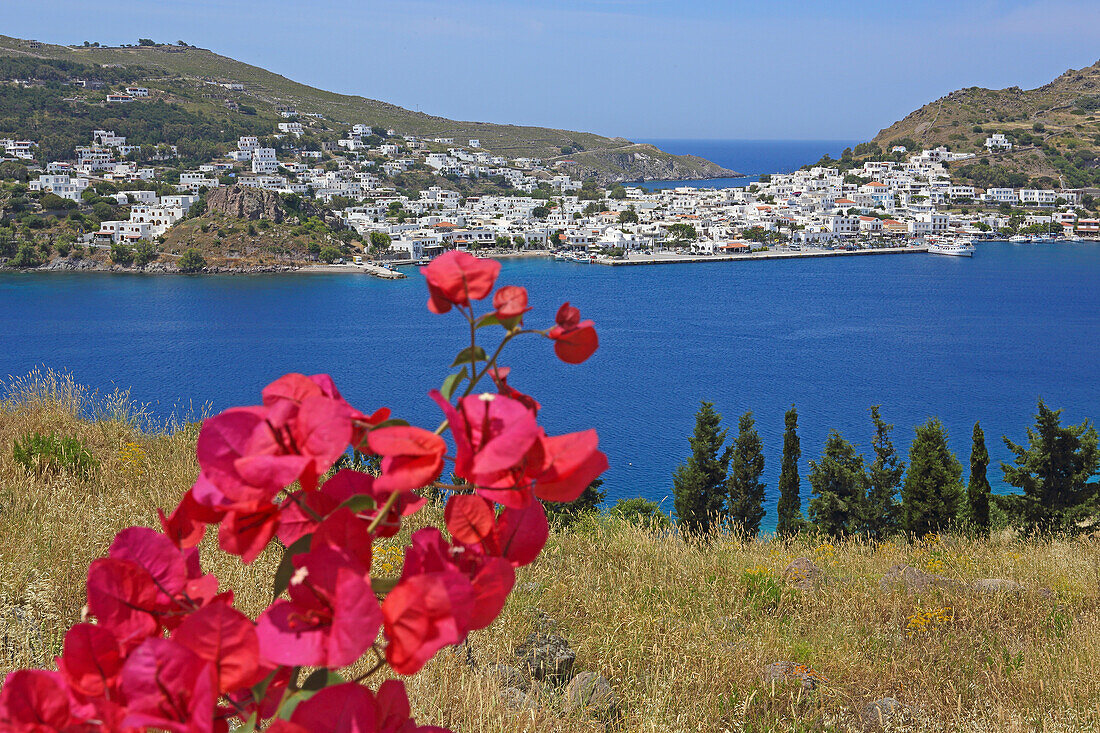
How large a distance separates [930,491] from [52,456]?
7911 millimetres

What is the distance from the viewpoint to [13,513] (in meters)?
2.23

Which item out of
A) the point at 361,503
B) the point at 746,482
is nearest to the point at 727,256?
the point at 746,482

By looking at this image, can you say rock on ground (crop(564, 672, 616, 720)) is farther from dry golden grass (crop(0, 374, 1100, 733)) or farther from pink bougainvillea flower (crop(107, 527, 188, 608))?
pink bougainvillea flower (crop(107, 527, 188, 608))

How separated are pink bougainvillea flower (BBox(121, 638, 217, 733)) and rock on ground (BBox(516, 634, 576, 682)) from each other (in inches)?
58.6

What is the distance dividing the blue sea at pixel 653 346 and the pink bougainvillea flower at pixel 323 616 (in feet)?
42.5

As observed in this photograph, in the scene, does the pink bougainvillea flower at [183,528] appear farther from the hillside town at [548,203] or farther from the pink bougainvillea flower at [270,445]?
the hillside town at [548,203]

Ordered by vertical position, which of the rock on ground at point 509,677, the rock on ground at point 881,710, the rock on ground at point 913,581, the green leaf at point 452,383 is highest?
the green leaf at point 452,383

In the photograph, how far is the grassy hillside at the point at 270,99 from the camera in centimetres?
6072

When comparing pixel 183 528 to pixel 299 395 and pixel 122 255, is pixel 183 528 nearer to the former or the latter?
pixel 299 395

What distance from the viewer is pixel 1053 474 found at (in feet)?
24.3

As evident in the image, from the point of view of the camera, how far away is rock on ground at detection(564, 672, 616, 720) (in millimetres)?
1609

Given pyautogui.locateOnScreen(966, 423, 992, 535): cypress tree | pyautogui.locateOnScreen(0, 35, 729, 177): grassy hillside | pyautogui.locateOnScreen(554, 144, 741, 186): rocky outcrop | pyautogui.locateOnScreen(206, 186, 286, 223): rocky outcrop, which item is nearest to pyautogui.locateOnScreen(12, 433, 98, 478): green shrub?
pyautogui.locateOnScreen(966, 423, 992, 535): cypress tree

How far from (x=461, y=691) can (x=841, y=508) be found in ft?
28.4

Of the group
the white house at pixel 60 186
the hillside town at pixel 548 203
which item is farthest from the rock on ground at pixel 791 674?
the white house at pixel 60 186
